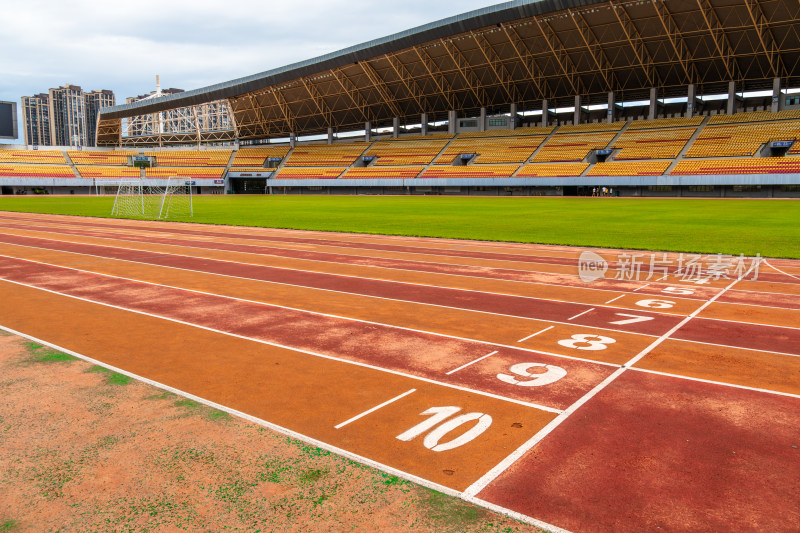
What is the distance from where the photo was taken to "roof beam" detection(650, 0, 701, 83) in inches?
1841

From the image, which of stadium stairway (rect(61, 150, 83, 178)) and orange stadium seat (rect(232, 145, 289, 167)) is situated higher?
orange stadium seat (rect(232, 145, 289, 167))

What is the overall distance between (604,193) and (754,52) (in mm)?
17674

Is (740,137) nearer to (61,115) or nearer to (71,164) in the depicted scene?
(71,164)

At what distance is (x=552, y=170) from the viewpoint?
57.4 meters

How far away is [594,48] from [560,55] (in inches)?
140

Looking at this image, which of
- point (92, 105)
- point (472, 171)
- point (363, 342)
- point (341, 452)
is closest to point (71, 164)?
point (472, 171)

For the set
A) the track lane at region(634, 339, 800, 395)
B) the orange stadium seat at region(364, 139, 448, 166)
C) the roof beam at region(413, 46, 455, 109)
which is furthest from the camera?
the orange stadium seat at region(364, 139, 448, 166)

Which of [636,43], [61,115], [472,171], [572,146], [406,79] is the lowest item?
[472,171]

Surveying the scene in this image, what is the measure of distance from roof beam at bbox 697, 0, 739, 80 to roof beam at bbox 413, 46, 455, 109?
1050 inches

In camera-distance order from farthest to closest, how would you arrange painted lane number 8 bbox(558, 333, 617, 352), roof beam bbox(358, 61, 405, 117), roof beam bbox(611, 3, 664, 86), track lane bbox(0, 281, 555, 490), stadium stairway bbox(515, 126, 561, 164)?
roof beam bbox(358, 61, 405, 117) → stadium stairway bbox(515, 126, 561, 164) → roof beam bbox(611, 3, 664, 86) → painted lane number 8 bbox(558, 333, 617, 352) → track lane bbox(0, 281, 555, 490)

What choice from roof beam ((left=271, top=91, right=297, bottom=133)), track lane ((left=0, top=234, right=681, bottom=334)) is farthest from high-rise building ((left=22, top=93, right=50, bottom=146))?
track lane ((left=0, top=234, right=681, bottom=334))

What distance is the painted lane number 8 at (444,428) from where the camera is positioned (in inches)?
172

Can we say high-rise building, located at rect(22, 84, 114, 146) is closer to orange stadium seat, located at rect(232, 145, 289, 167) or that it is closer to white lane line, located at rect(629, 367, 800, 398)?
orange stadium seat, located at rect(232, 145, 289, 167)

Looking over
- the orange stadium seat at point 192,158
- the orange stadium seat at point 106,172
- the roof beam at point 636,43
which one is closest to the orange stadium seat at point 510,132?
the roof beam at point 636,43
